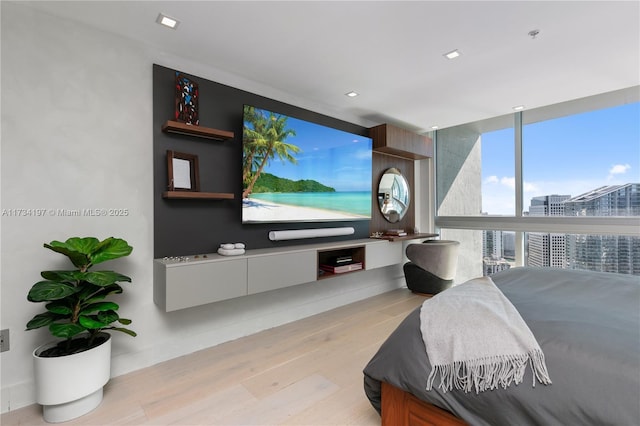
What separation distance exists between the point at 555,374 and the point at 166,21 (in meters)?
2.68

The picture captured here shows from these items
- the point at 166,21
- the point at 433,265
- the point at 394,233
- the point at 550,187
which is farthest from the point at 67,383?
the point at 550,187

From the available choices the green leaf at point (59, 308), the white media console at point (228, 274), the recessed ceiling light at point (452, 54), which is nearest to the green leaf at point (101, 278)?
the green leaf at point (59, 308)

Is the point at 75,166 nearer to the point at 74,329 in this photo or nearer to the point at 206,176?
the point at 206,176

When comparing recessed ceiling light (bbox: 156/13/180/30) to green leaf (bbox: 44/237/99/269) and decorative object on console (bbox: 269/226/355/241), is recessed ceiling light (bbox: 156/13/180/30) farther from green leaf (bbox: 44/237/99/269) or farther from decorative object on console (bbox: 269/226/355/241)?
decorative object on console (bbox: 269/226/355/241)

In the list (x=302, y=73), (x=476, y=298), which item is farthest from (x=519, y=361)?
(x=302, y=73)

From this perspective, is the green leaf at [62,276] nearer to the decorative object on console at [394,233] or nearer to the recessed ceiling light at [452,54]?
the recessed ceiling light at [452,54]

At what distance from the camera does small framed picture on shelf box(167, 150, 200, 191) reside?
87.5 inches

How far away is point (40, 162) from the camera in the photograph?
1.80 m

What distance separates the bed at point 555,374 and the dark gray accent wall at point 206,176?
1656 millimetres

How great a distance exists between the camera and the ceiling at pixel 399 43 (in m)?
1.80

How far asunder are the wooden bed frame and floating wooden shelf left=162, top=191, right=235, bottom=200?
5.69 ft

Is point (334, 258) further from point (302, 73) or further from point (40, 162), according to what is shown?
point (40, 162)

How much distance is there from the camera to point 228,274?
2.25 m

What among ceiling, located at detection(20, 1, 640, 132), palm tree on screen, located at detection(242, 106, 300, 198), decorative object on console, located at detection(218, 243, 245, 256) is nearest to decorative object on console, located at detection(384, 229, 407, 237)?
ceiling, located at detection(20, 1, 640, 132)
